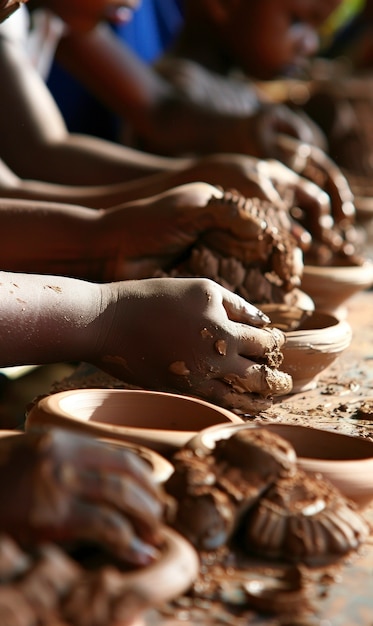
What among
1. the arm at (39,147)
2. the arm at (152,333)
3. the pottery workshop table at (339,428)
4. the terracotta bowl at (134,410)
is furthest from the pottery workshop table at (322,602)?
the arm at (39,147)

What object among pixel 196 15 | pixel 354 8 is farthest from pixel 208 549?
pixel 354 8

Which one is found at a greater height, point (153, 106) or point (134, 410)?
point (134, 410)

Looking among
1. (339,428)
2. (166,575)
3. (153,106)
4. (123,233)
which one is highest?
(166,575)

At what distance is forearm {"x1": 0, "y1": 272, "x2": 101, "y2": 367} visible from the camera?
1122 mm

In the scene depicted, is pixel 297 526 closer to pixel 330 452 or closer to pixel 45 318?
pixel 330 452

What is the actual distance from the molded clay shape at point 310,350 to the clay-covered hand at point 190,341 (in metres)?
0.13

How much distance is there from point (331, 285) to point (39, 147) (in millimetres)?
875

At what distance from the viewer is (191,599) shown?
740mm

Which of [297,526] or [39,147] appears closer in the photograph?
[297,526]

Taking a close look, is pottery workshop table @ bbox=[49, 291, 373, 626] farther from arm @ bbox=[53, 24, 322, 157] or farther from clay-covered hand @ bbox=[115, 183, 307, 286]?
arm @ bbox=[53, 24, 322, 157]

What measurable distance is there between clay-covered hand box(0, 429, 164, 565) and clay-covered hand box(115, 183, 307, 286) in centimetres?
81

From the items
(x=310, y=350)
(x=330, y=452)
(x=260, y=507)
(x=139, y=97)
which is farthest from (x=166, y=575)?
(x=139, y=97)

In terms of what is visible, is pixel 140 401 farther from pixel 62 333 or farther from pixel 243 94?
pixel 243 94

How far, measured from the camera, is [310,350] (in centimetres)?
135
